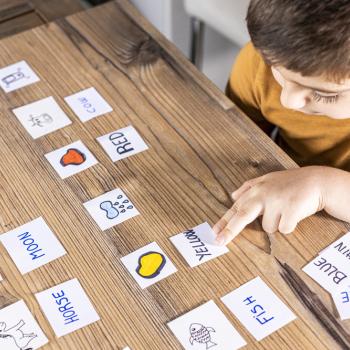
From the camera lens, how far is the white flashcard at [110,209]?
2.87 ft

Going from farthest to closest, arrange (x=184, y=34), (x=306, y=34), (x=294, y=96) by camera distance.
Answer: (x=184, y=34) → (x=294, y=96) → (x=306, y=34)

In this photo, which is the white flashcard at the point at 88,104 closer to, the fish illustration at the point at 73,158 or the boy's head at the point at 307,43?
the fish illustration at the point at 73,158

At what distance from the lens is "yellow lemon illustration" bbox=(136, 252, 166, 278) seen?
2.69 ft

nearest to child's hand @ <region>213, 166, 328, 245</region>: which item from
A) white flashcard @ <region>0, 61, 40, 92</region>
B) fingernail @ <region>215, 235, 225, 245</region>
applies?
fingernail @ <region>215, 235, 225, 245</region>

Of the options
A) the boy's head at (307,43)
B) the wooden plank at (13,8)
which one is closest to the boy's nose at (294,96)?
the boy's head at (307,43)

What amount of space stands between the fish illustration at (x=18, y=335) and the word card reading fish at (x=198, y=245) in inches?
8.0

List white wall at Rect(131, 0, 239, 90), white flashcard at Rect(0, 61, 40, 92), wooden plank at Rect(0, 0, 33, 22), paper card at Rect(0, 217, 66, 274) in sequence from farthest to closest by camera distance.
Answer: white wall at Rect(131, 0, 239, 90) → wooden plank at Rect(0, 0, 33, 22) → white flashcard at Rect(0, 61, 40, 92) → paper card at Rect(0, 217, 66, 274)

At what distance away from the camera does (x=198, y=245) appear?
2.78 ft

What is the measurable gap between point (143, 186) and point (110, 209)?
0.06 meters

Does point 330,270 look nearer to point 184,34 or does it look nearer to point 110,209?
point 110,209

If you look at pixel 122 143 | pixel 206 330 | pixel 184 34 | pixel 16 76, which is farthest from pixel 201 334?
pixel 184 34

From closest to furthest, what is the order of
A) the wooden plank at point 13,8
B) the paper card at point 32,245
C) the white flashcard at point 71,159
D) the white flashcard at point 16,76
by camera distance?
the paper card at point 32,245
the white flashcard at point 71,159
the white flashcard at point 16,76
the wooden plank at point 13,8

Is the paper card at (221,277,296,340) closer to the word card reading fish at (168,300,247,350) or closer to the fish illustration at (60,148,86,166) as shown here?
the word card reading fish at (168,300,247,350)

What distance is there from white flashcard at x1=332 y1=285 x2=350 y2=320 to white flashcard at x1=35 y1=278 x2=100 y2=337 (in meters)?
0.27
